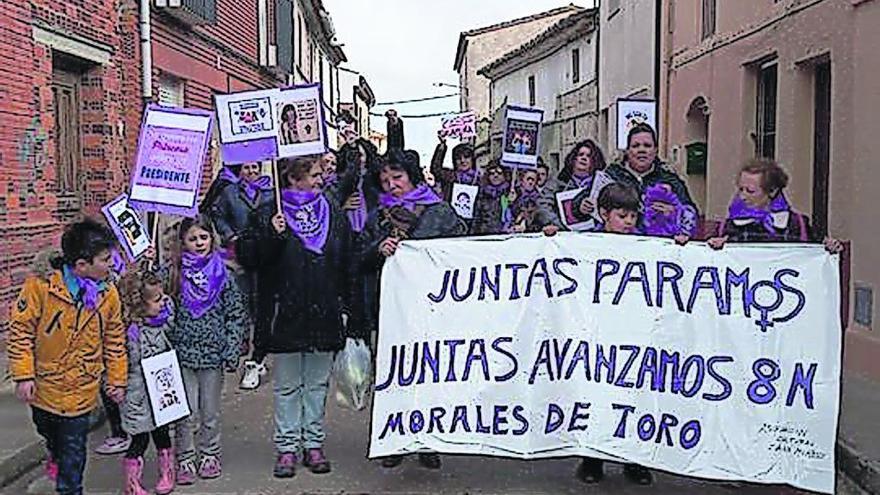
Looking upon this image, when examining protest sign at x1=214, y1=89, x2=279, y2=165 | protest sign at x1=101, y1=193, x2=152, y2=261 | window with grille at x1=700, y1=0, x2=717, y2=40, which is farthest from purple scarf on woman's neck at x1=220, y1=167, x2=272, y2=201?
window with grille at x1=700, y1=0, x2=717, y2=40

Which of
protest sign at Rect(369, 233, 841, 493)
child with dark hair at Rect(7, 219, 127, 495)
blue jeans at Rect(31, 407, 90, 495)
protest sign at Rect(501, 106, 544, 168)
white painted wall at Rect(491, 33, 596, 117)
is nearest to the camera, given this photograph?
child with dark hair at Rect(7, 219, 127, 495)

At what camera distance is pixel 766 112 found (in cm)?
1319

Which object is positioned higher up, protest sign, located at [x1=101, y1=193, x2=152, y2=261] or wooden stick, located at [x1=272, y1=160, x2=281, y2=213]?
wooden stick, located at [x1=272, y1=160, x2=281, y2=213]

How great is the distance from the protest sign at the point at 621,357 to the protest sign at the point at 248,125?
127 cm

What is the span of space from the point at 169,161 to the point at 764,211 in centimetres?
341

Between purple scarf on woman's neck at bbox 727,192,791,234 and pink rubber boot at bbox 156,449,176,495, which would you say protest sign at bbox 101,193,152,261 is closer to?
pink rubber boot at bbox 156,449,176,495

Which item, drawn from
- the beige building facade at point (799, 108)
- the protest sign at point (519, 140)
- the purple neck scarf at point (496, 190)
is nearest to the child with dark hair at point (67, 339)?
the protest sign at point (519, 140)

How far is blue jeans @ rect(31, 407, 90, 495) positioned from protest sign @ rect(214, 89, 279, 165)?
192cm

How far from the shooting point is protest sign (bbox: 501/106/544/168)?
1087 centimetres

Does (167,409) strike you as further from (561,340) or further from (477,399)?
(561,340)

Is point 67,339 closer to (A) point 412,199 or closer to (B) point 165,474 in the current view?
(B) point 165,474

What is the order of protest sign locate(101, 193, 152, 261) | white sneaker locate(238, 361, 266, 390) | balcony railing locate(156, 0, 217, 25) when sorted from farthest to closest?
balcony railing locate(156, 0, 217, 25) → white sneaker locate(238, 361, 266, 390) → protest sign locate(101, 193, 152, 261)

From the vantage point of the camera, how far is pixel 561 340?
5.95 meters

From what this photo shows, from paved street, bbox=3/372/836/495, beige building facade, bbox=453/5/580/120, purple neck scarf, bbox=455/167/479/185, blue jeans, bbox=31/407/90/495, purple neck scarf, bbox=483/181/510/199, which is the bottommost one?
paved street, bbox=3/372/836/495
